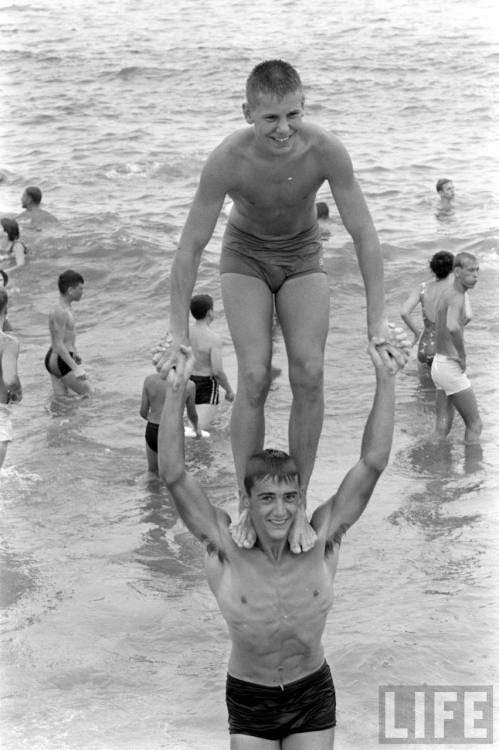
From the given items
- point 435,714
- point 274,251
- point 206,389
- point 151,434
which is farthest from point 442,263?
point 274,251

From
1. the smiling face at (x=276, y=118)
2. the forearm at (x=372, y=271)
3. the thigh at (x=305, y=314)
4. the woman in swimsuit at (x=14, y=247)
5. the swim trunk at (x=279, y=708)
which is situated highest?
the smiling face at (x=276, y=118)

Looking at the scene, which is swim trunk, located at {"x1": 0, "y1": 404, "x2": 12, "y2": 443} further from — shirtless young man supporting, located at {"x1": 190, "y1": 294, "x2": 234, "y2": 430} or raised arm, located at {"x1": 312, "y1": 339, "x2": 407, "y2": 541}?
raised arm, located at {"x1": 312, "y1": 339, "x2": 407, "y2": 541}

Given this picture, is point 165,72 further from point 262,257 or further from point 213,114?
point 262,257

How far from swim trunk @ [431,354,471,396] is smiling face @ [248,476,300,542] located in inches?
319

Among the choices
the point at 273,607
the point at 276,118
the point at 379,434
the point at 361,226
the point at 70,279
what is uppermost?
the point at 276,118

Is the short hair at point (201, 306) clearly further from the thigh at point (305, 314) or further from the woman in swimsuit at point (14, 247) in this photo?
the woman in swimsuit at point (14, 247)

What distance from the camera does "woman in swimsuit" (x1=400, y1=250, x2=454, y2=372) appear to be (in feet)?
49.9

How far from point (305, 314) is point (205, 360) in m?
8.33

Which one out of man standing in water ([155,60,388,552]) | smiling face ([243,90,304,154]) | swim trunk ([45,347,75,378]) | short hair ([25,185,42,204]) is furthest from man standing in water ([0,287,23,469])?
short hair ([25,185,42,204])

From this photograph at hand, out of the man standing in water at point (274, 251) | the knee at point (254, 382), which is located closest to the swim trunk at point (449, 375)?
the man standing in water at point (274, 251)

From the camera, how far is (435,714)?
9.05m

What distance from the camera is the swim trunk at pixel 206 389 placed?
15289 mm

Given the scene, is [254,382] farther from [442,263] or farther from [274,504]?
[442,263]

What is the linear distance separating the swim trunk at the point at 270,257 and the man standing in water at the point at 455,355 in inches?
272
